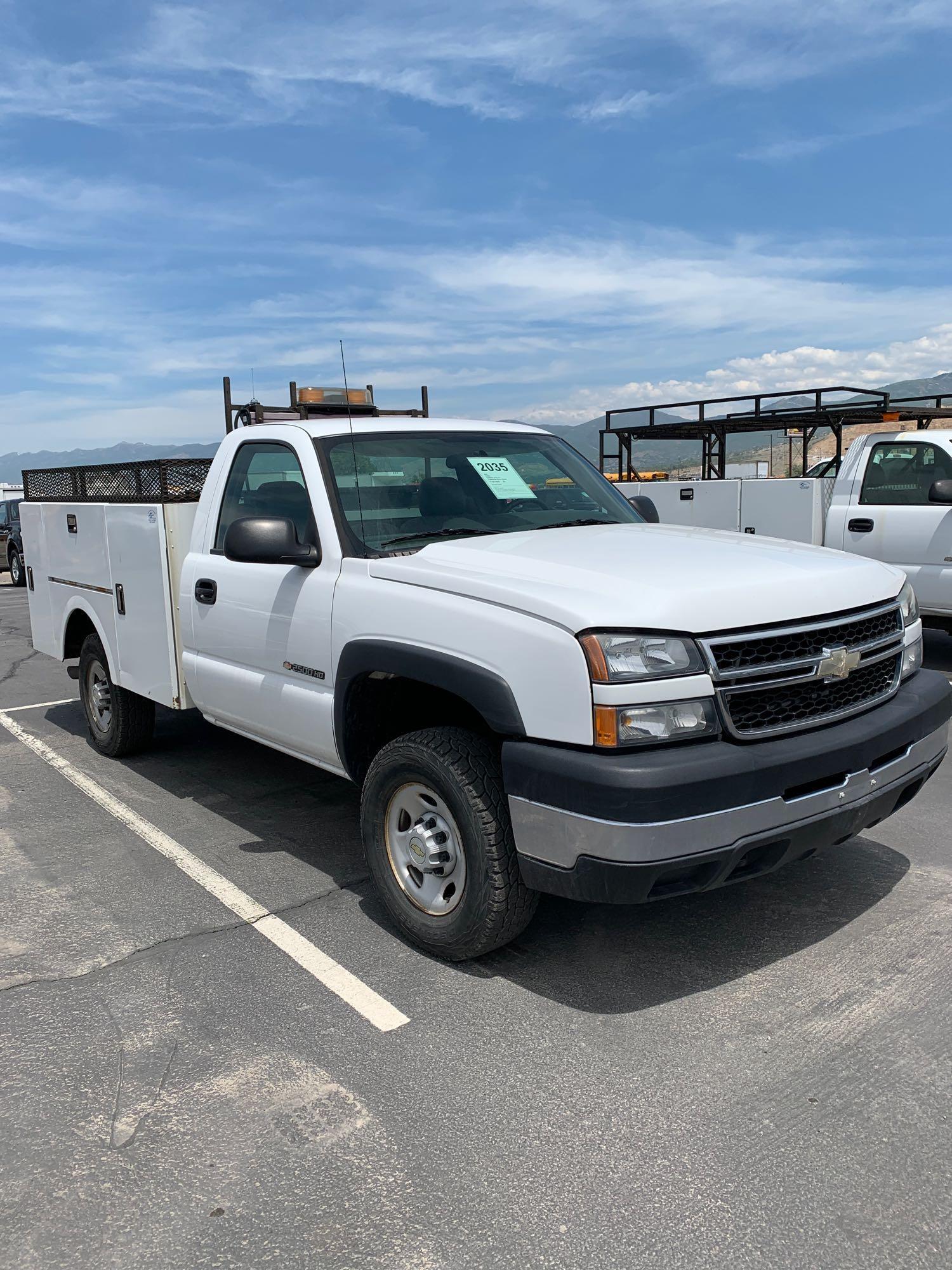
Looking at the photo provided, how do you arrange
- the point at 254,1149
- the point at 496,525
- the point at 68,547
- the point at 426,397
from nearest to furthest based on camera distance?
1. the point at 254,1149
2. the point at 496,525
3. the point at 68,547
4. the point at 426,397

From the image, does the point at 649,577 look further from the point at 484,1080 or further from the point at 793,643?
the point at 484,1080

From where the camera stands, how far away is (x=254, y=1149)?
8.71 feet

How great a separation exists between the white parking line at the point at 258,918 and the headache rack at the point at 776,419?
336 inches

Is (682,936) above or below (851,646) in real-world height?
below

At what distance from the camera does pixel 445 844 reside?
3549 mm

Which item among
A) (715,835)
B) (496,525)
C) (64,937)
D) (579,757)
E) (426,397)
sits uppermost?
(426,397)

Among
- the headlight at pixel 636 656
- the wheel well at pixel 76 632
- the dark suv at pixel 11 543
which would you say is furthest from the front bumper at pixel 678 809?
the dark suv at pixel 11 543

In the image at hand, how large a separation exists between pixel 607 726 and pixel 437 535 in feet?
4.67

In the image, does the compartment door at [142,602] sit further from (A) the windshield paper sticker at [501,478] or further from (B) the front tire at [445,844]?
(B) the front tire at [445,844]

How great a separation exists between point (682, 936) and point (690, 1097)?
0.97 metres

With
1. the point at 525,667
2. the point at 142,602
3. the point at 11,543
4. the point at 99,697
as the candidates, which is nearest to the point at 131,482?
the point at 142,602

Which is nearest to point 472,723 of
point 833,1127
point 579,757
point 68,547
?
point 579,757

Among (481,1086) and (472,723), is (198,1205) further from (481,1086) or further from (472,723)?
(472,723)

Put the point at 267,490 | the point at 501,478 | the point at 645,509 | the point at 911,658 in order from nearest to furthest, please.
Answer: the point at 911,658 → the point at 501,478 → the point at 267,490 → the point at 645,509
